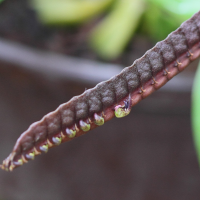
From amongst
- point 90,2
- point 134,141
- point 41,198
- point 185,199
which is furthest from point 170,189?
point 90,2

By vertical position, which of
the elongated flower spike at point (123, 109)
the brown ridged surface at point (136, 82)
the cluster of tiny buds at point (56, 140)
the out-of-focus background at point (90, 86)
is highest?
the out-of-focus background at point (90, 86)

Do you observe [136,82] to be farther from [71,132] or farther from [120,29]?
[120,29]

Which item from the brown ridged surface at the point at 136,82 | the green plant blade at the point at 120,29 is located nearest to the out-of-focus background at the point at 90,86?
the green plant blade at the point at 120,29

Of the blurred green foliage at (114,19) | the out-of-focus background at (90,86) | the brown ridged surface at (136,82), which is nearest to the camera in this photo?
the brown ridged surface at (136,82)

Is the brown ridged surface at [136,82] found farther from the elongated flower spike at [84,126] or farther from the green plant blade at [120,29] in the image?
the green plant blade at [120,29]

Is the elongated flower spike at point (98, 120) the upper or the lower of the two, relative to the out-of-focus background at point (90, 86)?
lower

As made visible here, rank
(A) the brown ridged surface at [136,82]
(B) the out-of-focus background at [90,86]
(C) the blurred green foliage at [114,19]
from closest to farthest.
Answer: (A) the brown ridged surface at [136,82] → (B) the out-of-focus background at [90,86] → (C) the blurred green foliage at [114,19]

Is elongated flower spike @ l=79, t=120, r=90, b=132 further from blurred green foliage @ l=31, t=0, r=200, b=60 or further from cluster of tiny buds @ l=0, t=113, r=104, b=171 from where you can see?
blurred green foliage @ l=31, t=0, r=200, b=60

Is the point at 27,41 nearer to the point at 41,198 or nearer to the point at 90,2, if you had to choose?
the point at 90,2

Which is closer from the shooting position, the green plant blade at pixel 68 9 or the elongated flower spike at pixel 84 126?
the elongated flower spike at pixel 84 126
